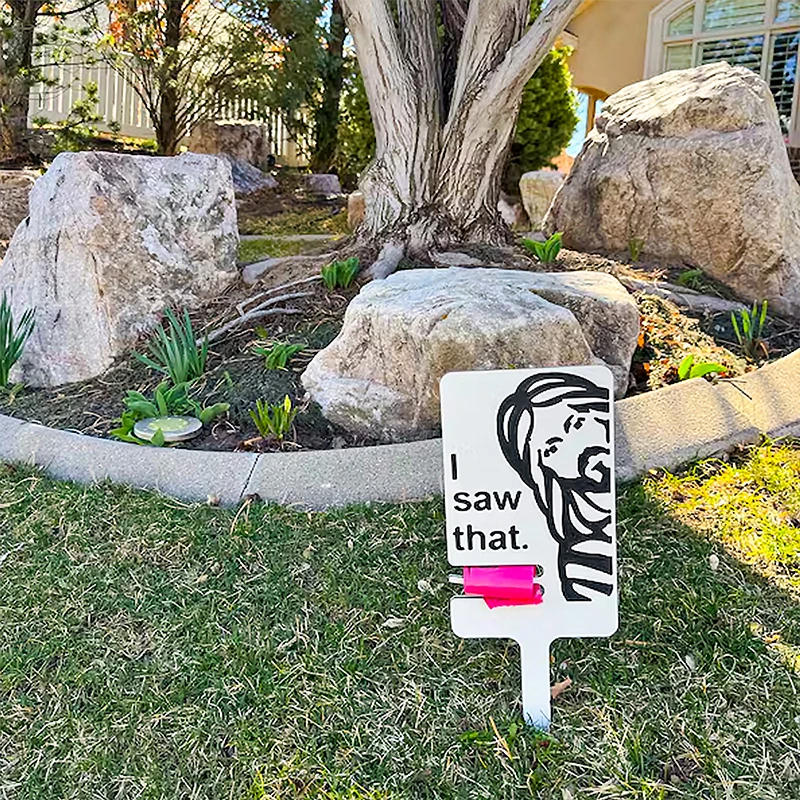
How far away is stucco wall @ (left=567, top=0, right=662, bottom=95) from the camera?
1082cm

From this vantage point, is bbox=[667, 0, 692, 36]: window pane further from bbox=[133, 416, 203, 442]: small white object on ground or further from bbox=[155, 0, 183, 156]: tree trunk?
bbox=[133, 416, 203, 442]: small white object on ground

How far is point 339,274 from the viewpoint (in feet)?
12.7

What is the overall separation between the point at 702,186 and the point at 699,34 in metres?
7.28

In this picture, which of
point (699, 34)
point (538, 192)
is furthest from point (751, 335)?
point (699, 34)

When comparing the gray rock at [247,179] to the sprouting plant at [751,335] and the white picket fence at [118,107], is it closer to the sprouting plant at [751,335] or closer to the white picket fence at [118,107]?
the white picket fence at [118,107]

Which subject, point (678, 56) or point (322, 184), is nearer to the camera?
point (322, 184)

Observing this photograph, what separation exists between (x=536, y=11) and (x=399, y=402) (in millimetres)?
6468

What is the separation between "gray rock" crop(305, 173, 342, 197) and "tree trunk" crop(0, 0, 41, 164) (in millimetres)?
3236

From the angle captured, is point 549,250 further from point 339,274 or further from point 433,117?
point 339,274

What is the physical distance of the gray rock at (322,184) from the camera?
9.73 meters

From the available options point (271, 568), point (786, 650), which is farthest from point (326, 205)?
point (786, 650)

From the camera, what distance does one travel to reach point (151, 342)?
12.0 ft

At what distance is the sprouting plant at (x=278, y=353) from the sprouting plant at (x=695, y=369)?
156 centimetres

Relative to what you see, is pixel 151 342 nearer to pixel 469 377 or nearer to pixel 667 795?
pixel 469 377
